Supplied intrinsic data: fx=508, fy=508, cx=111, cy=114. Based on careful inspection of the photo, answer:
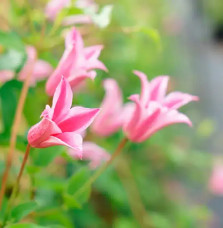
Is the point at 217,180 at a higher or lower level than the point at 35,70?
lower

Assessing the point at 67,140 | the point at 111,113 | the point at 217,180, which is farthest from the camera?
the point at 217,180

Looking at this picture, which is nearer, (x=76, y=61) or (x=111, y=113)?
(x=76, y=61)

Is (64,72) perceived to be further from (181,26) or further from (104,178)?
(181,26)

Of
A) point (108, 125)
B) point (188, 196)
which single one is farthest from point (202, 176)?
point (108, 125)

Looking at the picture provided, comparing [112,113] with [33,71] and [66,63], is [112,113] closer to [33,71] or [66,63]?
[33,71]

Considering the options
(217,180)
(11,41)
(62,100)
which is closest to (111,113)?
(11,41)

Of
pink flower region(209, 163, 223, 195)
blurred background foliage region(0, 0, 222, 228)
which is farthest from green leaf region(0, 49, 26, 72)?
pink flower region(209, 163, 223, 195)

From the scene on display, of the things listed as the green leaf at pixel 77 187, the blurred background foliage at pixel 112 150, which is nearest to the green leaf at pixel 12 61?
the blurred background foliage at pixel 112 150

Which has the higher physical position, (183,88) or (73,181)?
(183,88)
